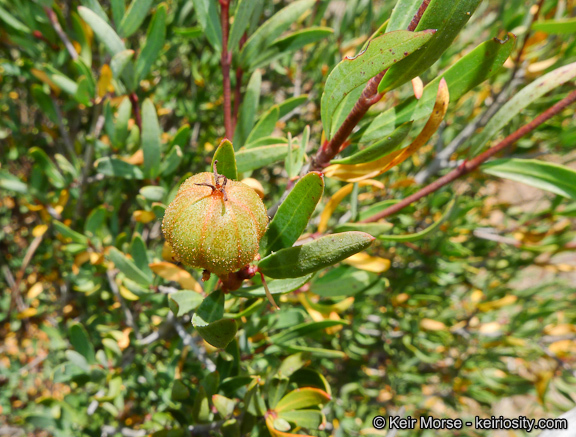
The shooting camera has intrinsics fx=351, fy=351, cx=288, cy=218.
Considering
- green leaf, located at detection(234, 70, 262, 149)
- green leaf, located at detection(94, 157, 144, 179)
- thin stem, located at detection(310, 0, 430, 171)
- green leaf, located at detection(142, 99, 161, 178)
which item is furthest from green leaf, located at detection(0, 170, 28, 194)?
thin stem, located at detection(310, 0, 430, 171)

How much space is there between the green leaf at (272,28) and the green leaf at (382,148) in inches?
15.0

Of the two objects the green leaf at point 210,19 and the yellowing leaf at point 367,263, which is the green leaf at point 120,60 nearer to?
the green leaf at point 210,19

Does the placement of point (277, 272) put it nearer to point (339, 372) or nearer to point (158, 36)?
point (158, 36)

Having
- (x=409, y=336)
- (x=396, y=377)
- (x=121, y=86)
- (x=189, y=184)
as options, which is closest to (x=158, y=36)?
(x=121, y=86)

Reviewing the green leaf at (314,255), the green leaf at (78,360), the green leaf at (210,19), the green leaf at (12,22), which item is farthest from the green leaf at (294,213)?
the green leaf at (12,22)

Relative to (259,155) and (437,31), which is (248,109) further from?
(437,31)

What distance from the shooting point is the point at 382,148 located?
0.51m

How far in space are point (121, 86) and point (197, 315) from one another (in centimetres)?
69

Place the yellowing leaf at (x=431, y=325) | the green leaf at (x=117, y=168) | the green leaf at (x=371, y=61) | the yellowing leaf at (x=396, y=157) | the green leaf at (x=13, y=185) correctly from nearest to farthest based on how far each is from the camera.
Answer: the green leaf at (x=371, y=61) → the yellowing leaf at (x=396, y=157) → the green leaf at (x=117, y=168) → the green leaf at (x=13, y=185) → the yellowing leaf at (x=431, y=325)

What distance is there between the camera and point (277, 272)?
1.58 ft

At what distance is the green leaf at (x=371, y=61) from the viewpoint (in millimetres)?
381

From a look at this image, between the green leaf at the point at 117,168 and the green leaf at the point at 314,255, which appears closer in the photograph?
the green leaf at the point at 314,255

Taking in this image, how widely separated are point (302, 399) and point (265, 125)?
59 cm

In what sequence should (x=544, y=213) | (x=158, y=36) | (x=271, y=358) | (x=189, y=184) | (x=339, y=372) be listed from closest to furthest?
(x=189, y=184), (x=158, y=36), (x=271, y=358), (x=544, y=213), (x=339, y=372)
